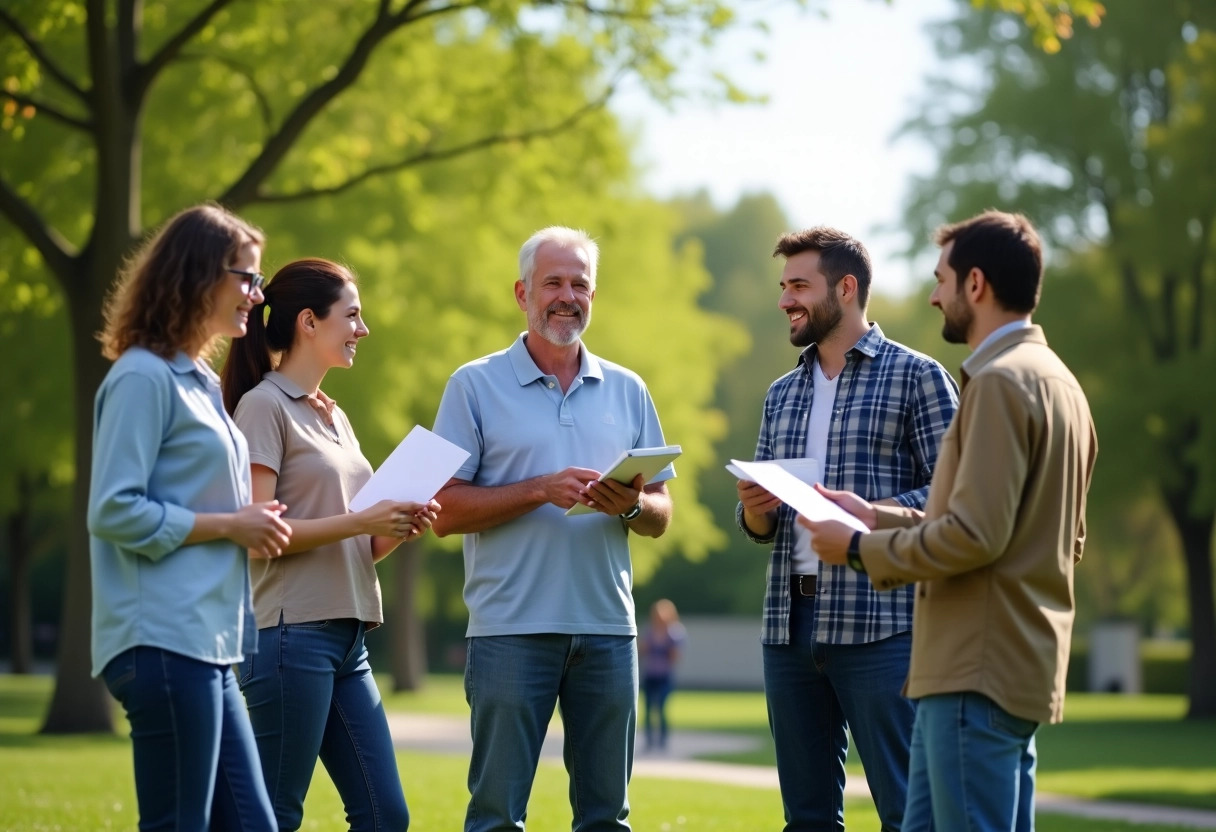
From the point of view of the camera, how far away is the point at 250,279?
170 inches

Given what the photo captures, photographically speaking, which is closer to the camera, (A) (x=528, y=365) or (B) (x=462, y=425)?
(B) (x=462, y=425)

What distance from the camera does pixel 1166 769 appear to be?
1636cm

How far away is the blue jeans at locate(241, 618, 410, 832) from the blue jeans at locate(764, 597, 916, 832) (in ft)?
4.74

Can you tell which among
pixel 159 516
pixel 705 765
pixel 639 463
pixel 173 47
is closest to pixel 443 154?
pixel 173 47

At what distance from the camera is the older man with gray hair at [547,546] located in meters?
5.18

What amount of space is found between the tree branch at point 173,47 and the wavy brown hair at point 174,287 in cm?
1067

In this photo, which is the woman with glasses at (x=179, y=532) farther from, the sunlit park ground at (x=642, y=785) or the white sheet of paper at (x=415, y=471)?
the sunlit park ground at (x=642, y=785)

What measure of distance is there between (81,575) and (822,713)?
11.8m

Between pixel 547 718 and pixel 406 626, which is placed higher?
pixel 547 718

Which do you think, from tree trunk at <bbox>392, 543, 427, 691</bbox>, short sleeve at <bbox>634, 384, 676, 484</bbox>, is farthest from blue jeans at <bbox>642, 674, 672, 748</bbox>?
short sleeve at <bbox>634, 384, 676, 484</bbox>

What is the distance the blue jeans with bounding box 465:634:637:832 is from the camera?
516cm

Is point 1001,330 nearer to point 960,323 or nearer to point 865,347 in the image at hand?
point 960,323

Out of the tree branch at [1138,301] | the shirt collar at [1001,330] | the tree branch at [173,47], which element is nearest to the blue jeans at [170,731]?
the shirt collar at [1001,330]

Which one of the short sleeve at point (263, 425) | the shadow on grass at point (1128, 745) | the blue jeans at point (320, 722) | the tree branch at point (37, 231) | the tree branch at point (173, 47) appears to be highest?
the tree branch at point (173, 47)
